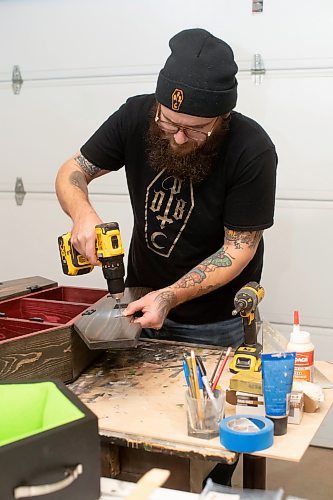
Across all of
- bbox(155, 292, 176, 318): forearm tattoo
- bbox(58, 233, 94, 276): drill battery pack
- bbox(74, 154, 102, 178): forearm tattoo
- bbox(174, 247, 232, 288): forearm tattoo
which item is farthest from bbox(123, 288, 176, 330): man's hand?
bbox(74, 154, 102, 178): forearm tattoo

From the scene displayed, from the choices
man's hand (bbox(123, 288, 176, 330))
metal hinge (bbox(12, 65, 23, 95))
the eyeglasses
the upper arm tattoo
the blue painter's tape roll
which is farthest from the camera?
metal hinge (bbox(12, 65, 23, 95))

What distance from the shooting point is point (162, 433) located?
1381 mm

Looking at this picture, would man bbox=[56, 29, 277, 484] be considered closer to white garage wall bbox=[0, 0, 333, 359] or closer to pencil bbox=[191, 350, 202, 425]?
pencil bbox=[191, 350, 202, 425]

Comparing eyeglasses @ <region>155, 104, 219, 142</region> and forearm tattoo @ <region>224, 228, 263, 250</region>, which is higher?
eyeglasses @ <region>155, 104, 219, 142</region>

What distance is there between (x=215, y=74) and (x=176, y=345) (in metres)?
0.79

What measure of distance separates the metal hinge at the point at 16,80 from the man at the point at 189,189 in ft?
4.36

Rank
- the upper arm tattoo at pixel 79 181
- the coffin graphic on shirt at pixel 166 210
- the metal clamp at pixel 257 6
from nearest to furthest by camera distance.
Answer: the coffin graphic on shirt at pixel 166 210
the upper arm tattoo at pixel 79 181
the metal clamp at pixel 257 6

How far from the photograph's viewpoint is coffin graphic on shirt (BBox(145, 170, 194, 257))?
6.38 feet

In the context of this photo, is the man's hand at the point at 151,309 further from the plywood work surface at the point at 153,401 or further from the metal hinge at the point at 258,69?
the metal hinge at the point at 258,69

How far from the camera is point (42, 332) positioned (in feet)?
5.27

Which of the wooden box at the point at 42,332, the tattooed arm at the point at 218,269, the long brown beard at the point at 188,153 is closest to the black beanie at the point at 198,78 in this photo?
the long brown beard at the point at 188,153

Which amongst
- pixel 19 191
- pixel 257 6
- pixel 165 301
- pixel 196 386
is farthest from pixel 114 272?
pixel 19 191

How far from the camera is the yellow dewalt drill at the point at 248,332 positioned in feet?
5.38

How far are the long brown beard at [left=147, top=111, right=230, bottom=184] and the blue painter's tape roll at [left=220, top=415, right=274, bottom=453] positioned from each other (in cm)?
82
